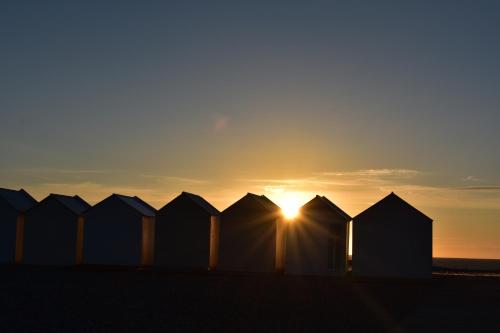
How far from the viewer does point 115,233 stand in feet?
147

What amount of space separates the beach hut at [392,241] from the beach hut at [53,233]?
59.1ft

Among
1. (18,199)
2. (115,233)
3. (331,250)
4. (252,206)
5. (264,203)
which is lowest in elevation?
(331,250)

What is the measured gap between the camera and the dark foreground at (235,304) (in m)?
19.4

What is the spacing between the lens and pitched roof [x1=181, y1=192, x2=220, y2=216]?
43.2 m

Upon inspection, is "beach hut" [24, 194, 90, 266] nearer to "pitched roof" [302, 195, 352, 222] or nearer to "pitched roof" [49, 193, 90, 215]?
"pitched roof" [49, 193, 90, 215]

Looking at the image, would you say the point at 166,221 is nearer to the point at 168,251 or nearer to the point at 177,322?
the point at 168,251

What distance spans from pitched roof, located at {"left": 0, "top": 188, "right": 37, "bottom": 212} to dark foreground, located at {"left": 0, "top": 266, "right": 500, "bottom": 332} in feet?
39.5

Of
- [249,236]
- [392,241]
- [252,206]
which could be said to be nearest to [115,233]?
[249,236]

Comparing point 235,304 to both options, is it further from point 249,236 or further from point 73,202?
point 73,202

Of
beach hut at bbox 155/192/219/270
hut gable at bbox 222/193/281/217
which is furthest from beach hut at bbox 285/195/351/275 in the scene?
beach hut at bbox 155/192/219/270

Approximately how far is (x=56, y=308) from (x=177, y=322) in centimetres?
453

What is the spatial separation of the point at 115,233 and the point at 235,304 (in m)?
22.1

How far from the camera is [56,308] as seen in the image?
21.9 m


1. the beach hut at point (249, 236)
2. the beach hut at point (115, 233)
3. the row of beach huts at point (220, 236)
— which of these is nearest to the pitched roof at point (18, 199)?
the row of beach huts at point (220, 236)
